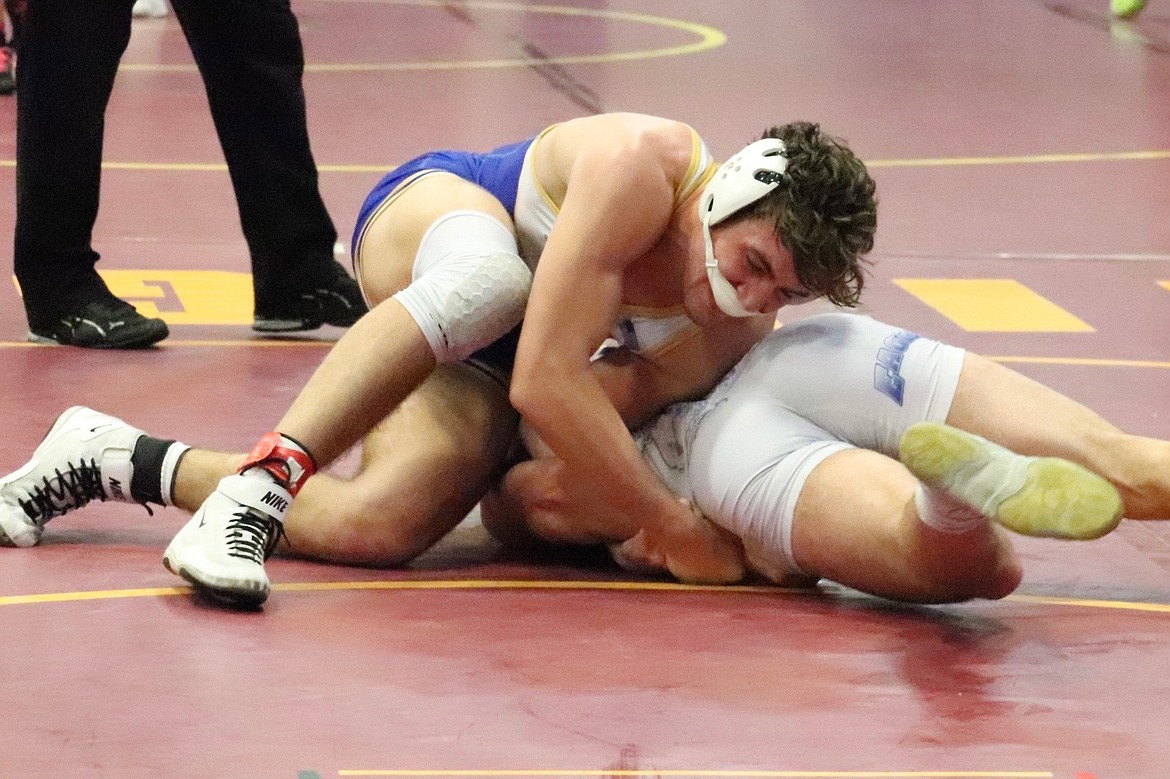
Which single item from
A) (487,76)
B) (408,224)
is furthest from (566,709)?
(487,76)

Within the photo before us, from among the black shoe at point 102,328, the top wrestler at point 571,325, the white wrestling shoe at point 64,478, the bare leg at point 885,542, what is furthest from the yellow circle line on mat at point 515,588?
the black shoe at point 102,328

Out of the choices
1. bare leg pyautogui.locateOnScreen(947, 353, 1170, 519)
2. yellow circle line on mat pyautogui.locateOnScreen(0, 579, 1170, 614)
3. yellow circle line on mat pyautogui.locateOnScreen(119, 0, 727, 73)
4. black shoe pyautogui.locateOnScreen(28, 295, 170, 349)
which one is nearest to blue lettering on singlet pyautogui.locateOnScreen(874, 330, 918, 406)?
bare leg pyautogui.locateOnScreen(947, 353, 1170, 519)

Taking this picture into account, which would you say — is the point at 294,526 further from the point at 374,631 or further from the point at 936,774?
the point at 936,774

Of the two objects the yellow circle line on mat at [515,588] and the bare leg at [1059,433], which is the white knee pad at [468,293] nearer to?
the yellow circle line on mat at [515,588]

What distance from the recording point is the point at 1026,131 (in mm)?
7844

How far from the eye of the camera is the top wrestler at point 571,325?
311cm

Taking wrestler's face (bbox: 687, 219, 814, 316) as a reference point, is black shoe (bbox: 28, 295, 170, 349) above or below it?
below

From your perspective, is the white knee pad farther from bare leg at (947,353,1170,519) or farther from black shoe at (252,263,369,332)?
black shoe at (252,263,369,332)

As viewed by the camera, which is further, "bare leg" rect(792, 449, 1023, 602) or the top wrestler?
the top wrestler

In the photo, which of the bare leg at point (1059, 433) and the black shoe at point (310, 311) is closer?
the bare leg at point (1059, 433)

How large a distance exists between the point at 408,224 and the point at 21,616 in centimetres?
101

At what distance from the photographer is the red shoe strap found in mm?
3139

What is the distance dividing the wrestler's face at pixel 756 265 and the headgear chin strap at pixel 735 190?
1 centimetres

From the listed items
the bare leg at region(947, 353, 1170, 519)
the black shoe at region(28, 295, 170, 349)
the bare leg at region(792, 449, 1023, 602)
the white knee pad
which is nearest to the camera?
the bare leg at region(792, 449, 1023, 602)
